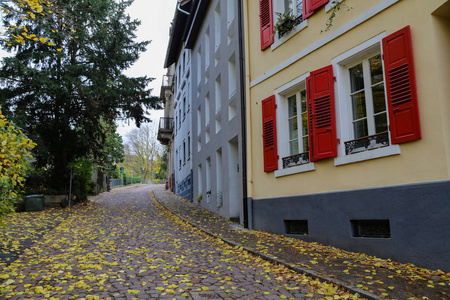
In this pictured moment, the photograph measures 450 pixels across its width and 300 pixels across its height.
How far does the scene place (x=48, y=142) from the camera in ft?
57.1

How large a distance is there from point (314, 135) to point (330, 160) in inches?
25.9

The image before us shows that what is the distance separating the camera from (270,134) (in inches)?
381

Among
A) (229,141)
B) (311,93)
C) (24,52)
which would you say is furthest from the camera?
(24,52)

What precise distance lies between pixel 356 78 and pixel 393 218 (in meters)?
2.81

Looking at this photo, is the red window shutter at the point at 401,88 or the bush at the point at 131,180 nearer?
the red window shutter at the point at 401,88

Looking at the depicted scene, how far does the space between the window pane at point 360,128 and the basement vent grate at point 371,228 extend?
63.5 inches

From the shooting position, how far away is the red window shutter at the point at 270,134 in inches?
375

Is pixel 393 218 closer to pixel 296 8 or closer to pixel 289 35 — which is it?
pixel 289 35

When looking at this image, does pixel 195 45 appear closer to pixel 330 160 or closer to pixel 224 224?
pixel 224 224

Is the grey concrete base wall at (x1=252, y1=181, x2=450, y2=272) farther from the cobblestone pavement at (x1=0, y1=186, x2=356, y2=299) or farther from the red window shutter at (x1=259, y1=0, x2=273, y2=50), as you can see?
the red window shutter at (x1=259, y1=0, x2=273, y2=50)

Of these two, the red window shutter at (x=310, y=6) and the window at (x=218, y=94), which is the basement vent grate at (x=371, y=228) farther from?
the window at (x=218, y=94)

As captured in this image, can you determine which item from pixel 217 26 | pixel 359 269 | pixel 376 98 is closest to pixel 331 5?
pixel 376 98

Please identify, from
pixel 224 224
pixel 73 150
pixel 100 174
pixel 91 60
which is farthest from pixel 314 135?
pixel 100 174

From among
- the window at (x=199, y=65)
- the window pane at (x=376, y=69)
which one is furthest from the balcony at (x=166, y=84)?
the window pane at (x=376, y=69)
